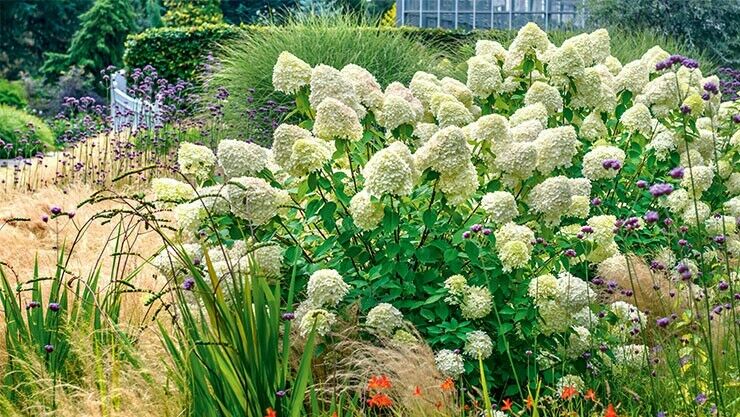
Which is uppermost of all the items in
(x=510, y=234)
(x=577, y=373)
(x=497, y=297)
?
(x=510, y=234)

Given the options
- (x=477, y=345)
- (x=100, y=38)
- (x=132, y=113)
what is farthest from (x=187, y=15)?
(x=477, y=345)

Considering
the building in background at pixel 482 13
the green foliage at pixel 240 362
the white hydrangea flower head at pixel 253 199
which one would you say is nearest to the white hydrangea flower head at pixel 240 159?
the white hydrangea flower head at pixel 253 199

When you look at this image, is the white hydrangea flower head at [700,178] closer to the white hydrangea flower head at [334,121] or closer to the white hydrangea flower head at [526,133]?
the white hydrangea flower head at [526,133]

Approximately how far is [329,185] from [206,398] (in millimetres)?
1092

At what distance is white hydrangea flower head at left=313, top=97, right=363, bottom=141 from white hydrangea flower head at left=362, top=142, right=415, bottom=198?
301 mm

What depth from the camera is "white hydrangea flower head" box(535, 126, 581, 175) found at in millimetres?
3949

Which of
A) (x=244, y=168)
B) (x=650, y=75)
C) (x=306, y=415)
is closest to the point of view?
(x=306, y=415)

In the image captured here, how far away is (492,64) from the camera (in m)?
5.09

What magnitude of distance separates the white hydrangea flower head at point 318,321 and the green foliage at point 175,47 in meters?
13.6

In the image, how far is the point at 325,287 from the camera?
137 inches

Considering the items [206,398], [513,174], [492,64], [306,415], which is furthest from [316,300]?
[492,64]

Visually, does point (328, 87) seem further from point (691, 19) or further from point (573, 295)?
point (691, 19)

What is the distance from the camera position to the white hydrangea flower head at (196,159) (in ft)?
12.8

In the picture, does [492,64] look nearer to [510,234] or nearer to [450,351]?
[510,234]
